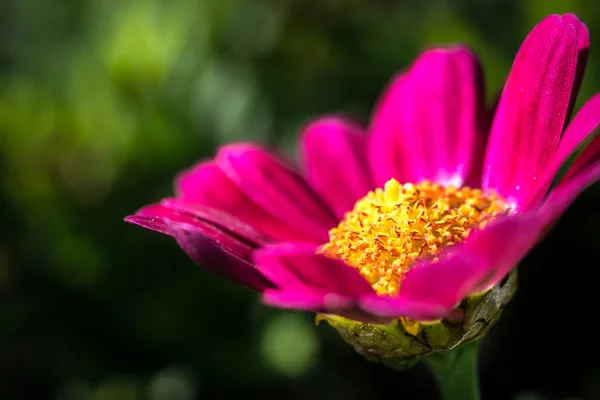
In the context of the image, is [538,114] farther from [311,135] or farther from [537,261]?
[537,261]

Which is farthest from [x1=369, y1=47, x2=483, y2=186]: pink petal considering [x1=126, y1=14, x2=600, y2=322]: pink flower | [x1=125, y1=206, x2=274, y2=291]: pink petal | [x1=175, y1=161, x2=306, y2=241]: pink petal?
[x1=125, y1=206, x2=274, y2=291]: pink petal

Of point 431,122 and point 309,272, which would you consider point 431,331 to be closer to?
point 309,272

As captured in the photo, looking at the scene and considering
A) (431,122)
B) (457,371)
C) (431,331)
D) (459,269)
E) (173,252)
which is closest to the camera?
(459,269)

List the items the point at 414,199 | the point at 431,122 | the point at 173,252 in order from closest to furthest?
the point at 414,199, the point at 431,122, the point at 173,252

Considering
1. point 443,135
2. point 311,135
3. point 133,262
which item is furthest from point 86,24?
point 443,135

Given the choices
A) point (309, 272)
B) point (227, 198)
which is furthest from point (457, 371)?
point (227, 198)

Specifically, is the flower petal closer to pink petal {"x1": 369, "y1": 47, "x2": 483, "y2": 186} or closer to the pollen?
the pollen

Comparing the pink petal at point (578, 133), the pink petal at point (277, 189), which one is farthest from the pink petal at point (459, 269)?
the pink petal at point (277, 189)
